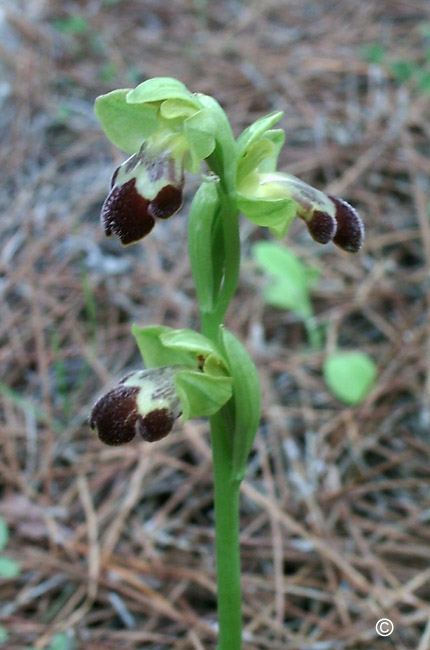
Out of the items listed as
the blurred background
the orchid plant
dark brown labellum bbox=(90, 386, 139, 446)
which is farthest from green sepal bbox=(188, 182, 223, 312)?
the blurred background

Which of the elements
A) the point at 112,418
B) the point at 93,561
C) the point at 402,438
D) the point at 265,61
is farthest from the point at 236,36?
the point at 112,418

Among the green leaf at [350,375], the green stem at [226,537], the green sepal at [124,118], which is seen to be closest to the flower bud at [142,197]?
the green sepal at [124,118]

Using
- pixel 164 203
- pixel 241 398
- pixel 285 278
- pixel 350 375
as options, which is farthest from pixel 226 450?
pixel 285 278

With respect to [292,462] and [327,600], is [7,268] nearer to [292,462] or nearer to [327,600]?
[292,462]

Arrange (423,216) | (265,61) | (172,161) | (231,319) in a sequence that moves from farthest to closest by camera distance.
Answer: (265,61), (423,216), (231,319), (172,161)

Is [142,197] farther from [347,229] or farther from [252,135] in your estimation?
[347,229]

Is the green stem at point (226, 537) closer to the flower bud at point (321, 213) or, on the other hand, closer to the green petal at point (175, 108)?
the flower bud at point (321, 213)

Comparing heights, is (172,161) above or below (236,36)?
above
